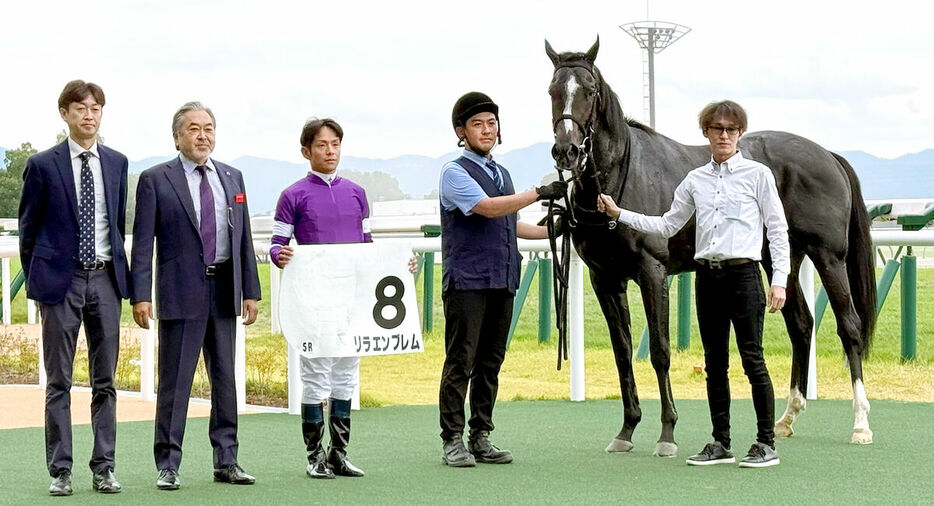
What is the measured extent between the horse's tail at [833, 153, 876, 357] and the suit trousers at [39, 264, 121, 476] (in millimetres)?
4105

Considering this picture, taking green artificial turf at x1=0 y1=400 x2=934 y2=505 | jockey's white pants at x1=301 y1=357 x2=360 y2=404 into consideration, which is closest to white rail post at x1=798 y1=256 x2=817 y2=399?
green artificial turf at x1=0 y1=400 x2=934 y2=505

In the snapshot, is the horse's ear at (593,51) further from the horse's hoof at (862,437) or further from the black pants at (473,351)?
the horse's hoof at (862,437)

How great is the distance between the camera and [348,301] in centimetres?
516

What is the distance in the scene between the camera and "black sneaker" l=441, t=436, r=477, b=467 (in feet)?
17.4

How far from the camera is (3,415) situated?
7.42m

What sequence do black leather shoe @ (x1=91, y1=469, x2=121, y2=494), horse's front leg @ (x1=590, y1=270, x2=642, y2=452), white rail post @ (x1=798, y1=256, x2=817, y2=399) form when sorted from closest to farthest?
black leather shoe @ (x1=91, y1=469, x2=121, y2=494) < horse's front leg @ (x1=590, y1=270, x2=642, y2=452) < white rail post @ (x1=798, y1=256, x2=817, y2=399)

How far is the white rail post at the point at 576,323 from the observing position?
765 centimetres

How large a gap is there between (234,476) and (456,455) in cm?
97

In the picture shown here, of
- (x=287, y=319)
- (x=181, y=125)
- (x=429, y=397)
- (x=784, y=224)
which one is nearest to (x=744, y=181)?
(x=784, y=224)

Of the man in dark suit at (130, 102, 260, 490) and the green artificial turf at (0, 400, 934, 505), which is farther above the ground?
the man in dark suit at (130, 102, 260, 490)

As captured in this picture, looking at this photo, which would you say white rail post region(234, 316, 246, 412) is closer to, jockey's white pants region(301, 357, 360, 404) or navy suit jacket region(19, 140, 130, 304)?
jockey's white pants region(301, 357, 360, 404)

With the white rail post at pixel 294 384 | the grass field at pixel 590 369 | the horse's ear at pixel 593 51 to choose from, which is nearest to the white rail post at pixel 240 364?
the white rail post at pixel 294 384

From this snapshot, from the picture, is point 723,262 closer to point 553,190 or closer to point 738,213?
point 738,213

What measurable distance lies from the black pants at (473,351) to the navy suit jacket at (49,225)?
58.3 inches
